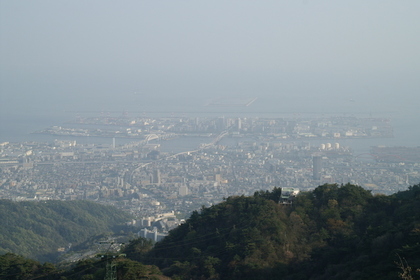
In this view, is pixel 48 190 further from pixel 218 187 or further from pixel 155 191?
pixel 218 187

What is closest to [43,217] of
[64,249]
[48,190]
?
[64,249]

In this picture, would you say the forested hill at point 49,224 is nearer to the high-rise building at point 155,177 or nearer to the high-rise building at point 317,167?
the high-rise building at point 155,177

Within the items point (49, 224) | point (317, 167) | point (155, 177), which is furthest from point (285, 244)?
point (155, 177)

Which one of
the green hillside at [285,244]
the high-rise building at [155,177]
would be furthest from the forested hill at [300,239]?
the high-rise building at [155,177]

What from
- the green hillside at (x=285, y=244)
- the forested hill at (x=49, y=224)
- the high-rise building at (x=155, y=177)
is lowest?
the forested hill at (x=49, y=224)

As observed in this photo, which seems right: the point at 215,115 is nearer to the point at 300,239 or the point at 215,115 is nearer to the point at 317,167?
the point at 317,167
